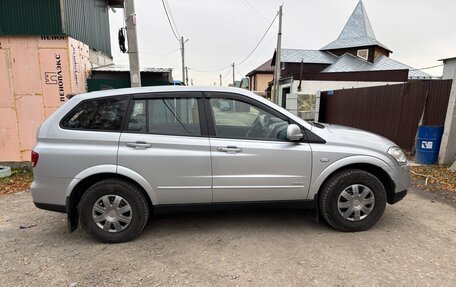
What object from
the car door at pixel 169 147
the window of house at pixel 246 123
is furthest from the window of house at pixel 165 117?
the window of house at pixel 246 123

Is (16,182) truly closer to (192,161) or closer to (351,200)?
(192,161)

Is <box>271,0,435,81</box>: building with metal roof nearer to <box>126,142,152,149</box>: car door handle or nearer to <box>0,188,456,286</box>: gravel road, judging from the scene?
<box>0,188,456,286</box>: gravel road

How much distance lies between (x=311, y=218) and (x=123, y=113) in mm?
2664

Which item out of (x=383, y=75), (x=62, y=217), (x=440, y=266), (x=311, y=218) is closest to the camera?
(x=440, y=266)

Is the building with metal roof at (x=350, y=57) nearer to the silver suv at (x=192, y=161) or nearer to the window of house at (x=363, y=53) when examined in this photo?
the window of house at (x=363, y=53)

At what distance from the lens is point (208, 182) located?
3.34 metres

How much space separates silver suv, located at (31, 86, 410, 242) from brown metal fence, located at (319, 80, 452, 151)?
217 inches

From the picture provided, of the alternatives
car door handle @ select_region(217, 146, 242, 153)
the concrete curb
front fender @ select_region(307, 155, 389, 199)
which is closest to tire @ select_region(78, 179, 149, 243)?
car door handle @ select_region(217, 146, 242, 153)

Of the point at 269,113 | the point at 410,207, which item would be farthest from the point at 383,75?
the point at 269,113

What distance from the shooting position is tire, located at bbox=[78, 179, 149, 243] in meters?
3.26

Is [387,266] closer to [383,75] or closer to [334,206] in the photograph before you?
[334,206]

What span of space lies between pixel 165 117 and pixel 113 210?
1192 mm

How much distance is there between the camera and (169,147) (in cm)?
327

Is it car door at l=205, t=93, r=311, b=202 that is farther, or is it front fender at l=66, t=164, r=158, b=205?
car door at l=205, t=93, r=311, b=202
